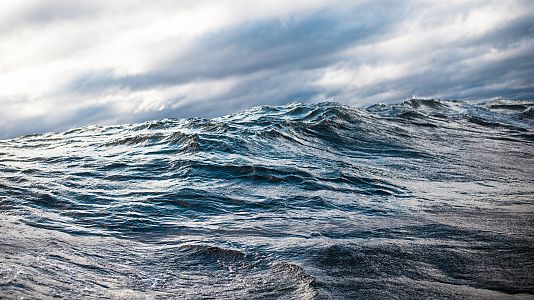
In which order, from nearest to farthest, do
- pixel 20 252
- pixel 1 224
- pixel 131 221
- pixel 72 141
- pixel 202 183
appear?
pixel 20 252 → pixel 1 224 → pixel 131 221 → pixel 202 183 → pixel 72 141

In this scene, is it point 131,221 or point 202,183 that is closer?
point 131,221

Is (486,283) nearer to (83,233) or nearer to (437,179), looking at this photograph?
(83,233)

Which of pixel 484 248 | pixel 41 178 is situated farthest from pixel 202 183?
pixel 484 248

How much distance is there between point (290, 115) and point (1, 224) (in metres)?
17.6

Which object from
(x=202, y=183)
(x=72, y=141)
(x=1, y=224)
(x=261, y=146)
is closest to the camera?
(x=1, y=224)

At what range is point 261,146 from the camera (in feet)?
50.1

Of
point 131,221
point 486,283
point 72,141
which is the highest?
point 72,141

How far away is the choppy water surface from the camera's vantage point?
4.77 meters

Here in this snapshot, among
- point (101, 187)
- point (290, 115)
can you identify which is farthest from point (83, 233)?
point (290, 115)

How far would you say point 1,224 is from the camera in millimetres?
6852

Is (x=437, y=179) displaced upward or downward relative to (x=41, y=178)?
downward

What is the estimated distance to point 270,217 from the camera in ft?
26.8

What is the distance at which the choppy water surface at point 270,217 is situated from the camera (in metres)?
4.77

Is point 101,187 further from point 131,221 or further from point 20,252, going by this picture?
point 20,252
